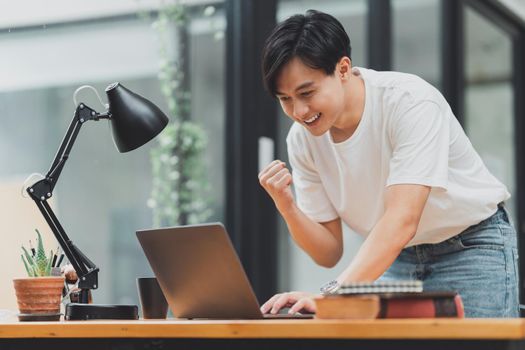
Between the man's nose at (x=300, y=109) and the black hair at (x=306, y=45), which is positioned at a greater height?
the black hair at (x=306, y=45)

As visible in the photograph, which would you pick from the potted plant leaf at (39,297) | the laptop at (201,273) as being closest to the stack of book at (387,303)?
the laptop at (201,273)

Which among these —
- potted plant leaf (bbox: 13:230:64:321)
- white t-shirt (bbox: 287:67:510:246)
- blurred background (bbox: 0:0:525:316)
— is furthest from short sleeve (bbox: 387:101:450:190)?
blurred background (bbox: 0:0:525:316)

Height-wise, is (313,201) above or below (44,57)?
below

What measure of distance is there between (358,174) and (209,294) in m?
0.62

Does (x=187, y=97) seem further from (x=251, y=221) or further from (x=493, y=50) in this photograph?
(x=493, y=50)

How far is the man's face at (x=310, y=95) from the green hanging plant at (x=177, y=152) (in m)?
1.53

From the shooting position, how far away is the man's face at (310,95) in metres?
2.15

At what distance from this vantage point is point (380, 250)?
2049mm

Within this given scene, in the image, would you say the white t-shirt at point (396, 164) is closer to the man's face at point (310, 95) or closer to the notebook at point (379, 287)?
the man's face at point (310, 95)

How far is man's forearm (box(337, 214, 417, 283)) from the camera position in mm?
2018

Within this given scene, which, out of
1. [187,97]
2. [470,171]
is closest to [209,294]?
[470,171]

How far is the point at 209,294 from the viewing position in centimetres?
196

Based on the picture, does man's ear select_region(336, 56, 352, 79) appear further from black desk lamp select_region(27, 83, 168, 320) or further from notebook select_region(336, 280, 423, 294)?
notebook select_region(336, 280, 423, 294)

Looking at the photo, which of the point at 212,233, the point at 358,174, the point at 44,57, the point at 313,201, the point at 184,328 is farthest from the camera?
the point at 44,57
